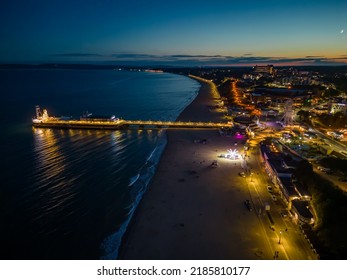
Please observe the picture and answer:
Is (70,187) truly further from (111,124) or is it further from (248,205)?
(111,124)

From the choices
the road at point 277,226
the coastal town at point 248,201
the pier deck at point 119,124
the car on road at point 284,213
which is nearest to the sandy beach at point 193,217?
the coastal town at point 248,201

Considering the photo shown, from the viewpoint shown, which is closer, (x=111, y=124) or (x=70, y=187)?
(x=70, y=187)

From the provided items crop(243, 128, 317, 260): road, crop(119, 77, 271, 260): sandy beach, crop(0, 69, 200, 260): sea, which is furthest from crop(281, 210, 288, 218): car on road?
crop(0, 69, 200, 260): sea

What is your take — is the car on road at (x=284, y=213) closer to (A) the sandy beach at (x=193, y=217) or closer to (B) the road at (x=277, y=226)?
(B) the road at (x=277, y=226)

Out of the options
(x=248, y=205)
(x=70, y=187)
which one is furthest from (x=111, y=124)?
(x=248, y=205)

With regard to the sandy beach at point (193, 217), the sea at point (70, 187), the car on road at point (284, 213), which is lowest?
the sea at point (70, 187)

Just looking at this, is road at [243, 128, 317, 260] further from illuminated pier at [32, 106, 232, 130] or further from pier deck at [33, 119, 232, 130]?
illuminated pier at [32, 106, 232, 130]

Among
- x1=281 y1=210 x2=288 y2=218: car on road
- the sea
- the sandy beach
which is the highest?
x1=281 y1=210 x2=288 y2=218: car on road

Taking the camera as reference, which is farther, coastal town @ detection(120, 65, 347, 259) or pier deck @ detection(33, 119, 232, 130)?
pier deck @ detection(33, 119, 232, 130)
